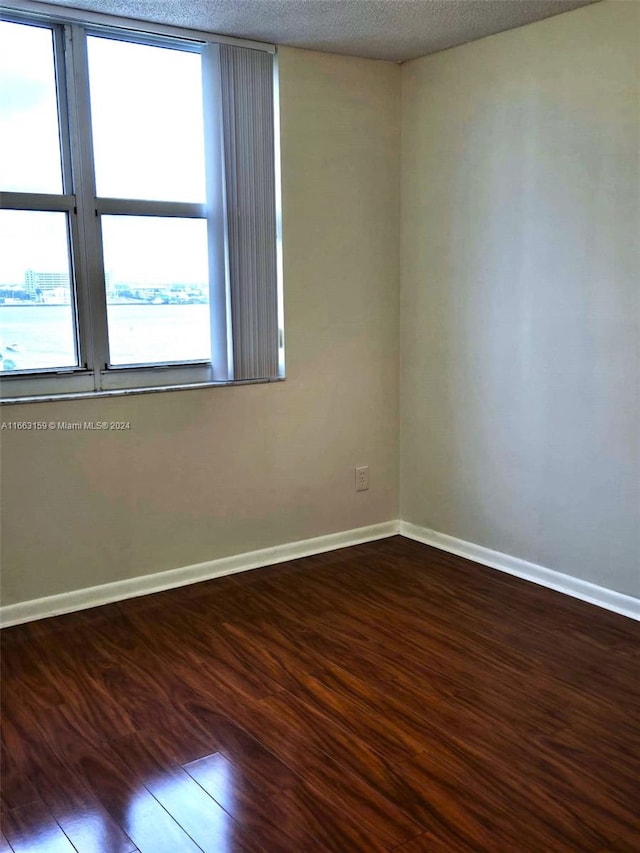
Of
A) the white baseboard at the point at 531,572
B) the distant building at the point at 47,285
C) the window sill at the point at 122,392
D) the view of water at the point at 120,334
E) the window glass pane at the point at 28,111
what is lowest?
the white baseboard at the point at 531,572

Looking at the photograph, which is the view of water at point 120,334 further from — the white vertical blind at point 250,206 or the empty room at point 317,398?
the white vertical blind at point 250,206

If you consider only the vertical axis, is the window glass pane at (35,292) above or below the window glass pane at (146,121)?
below

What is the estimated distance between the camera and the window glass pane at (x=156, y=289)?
129 inches

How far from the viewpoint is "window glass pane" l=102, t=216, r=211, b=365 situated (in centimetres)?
328

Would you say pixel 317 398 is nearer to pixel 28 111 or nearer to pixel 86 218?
pixel 86 218

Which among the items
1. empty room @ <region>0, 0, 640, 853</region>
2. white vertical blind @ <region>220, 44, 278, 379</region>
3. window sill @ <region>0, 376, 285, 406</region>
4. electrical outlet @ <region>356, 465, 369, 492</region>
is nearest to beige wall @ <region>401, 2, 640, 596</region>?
empty room @ <region>0, 0, 640, 853</region>

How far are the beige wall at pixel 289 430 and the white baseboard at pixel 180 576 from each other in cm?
4

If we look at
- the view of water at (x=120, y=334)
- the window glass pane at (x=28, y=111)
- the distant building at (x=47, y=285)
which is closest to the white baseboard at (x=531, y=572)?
the view of water at (x=120, y=334)

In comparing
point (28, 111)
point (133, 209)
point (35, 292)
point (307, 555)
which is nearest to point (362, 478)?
point (307, 555)

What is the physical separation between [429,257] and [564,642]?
6.32 ft

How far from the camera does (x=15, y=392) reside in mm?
3094

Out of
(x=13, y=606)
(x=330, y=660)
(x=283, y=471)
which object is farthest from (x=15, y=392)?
(x=330, y=660)

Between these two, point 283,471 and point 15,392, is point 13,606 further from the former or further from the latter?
point 283,471

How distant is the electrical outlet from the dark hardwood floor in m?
0.68
